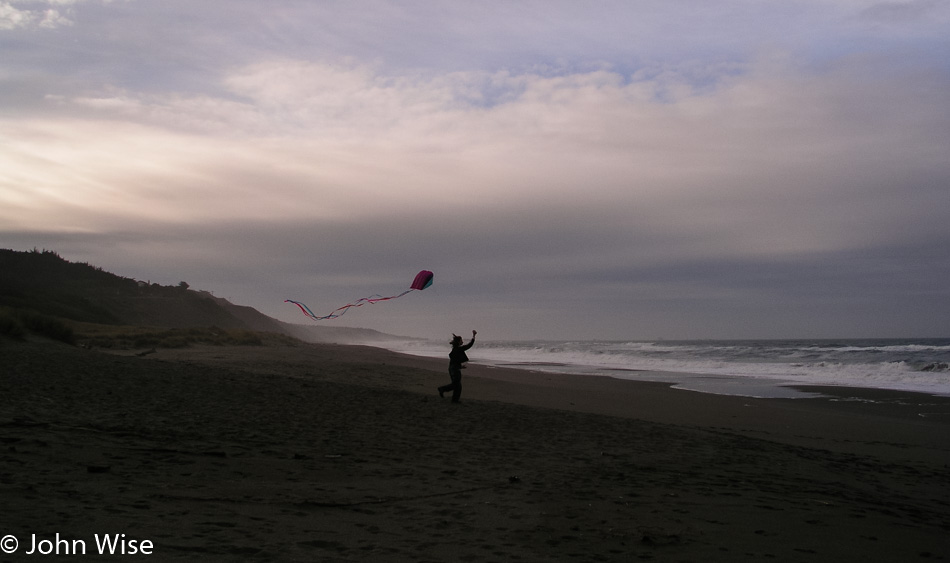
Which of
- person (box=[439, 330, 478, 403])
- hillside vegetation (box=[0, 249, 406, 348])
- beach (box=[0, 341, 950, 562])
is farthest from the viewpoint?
hillside vegetation (box=[0, 249, 406, 348])

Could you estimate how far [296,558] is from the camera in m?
Result: 4.09

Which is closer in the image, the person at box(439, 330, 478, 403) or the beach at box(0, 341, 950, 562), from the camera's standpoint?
the beach at box(0, 341, 950, 562)

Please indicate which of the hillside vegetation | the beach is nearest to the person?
the beach

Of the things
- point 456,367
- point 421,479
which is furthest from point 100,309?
point 421,479

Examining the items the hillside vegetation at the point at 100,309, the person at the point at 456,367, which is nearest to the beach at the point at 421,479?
the person at the point at 456,367

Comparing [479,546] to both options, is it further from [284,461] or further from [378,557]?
[284,461]

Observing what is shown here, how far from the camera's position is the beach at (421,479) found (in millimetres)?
4574

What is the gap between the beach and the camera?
15.0ft

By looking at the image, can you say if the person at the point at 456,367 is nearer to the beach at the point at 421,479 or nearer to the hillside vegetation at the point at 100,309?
the beach at the point at 421,479

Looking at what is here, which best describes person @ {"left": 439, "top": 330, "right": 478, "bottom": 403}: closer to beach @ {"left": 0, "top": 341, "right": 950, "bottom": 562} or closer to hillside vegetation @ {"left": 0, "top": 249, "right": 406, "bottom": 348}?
beach @ {"left": 0, "top": 341, "right": 950, "bottom": 562}

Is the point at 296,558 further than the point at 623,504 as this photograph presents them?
No

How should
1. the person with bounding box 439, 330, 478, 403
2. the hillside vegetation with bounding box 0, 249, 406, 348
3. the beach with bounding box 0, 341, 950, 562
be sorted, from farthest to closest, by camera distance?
the hillside vegetation with bounding box 0, 249, 406, 348 → the person with bounding box 439, 330, 478, 403 → the beach with bounding box 0, 341, 950, 562

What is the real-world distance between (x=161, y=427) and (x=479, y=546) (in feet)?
16.9

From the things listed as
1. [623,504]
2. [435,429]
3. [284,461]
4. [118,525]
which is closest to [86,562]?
[118,525]
